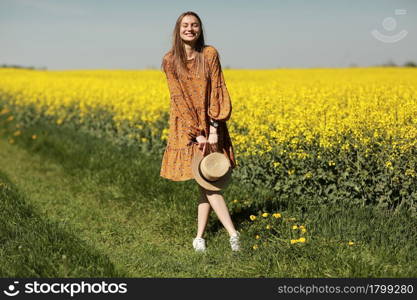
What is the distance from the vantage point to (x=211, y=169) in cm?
464

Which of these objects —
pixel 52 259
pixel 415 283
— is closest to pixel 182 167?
pixel 52 259

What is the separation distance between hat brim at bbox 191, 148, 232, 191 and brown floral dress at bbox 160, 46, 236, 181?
5 cm

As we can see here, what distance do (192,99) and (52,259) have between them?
1.60 metres

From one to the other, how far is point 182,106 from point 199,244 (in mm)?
1157

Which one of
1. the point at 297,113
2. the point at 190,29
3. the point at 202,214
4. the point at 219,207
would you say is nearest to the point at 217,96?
the point at 190,29

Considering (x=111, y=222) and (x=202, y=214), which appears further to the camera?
(x=111, y=222)

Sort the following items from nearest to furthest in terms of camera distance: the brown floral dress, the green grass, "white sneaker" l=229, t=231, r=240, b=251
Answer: the green grass < the brown floral dress < "white sneaker" l=229, t=231, r=240, b=251

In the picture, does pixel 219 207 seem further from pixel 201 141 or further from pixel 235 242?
pixel 201 141

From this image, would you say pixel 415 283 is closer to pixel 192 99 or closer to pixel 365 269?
pixel 365 269

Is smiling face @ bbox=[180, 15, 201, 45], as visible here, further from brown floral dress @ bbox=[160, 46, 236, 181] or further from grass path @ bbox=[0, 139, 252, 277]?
grass path @ bbox=[0, 139, 252, 277]

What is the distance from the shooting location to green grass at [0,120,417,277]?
417 cm

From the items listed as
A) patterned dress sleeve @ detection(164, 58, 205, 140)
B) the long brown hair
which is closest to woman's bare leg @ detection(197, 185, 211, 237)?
patterned dress sleeve @ detection(164, 58, 205, 140)

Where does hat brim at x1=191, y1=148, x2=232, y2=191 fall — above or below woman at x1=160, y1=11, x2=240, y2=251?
below

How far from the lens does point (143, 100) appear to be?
32.4ft
